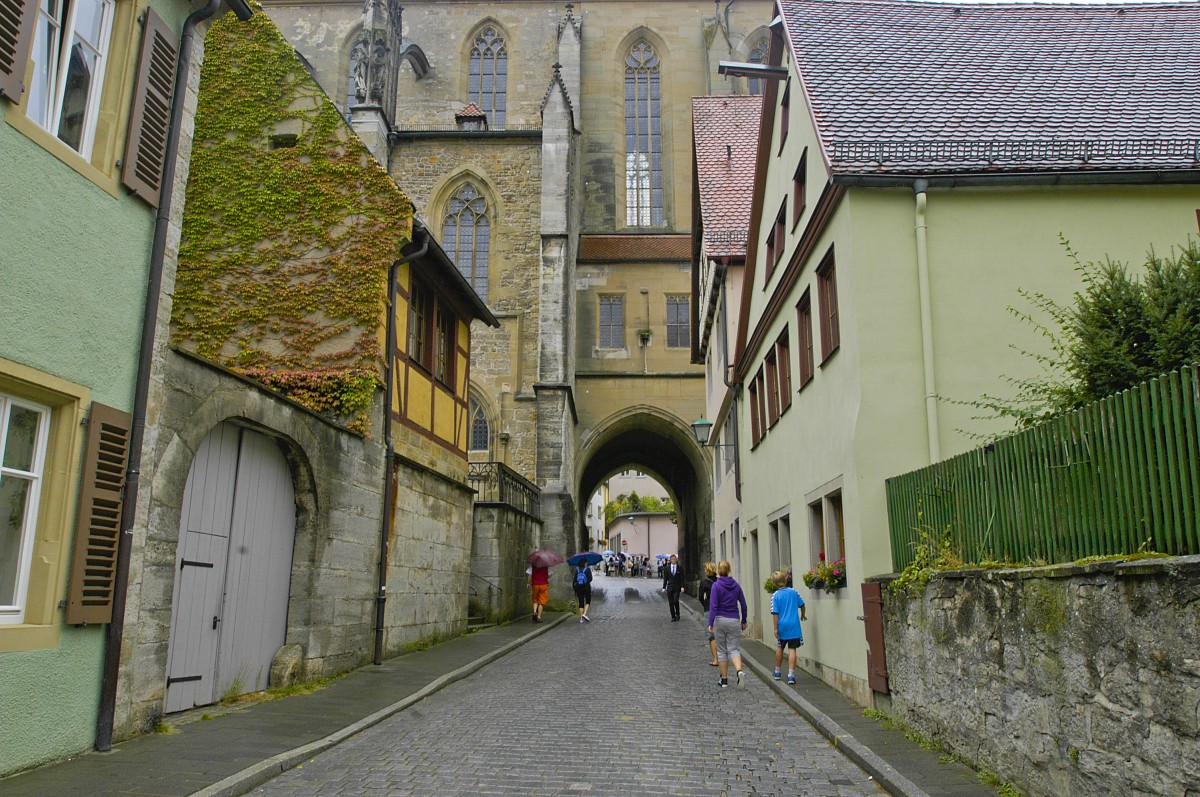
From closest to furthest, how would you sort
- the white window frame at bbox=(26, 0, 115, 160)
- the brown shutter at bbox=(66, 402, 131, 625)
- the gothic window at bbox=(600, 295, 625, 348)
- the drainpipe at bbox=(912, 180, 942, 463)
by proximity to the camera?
the white window frame at bbox=(26, 0, 115, 160) < the brown shutter at bbox=(66, 402, 131, 625) < the drainpipe at bbox=(912, 180, 942, 463) < the gothic window at bbox=(600, 295, 625, 348)

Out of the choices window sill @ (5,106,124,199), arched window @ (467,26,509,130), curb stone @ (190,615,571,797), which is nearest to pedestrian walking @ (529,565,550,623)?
curb stone @ (190,615,571,797)

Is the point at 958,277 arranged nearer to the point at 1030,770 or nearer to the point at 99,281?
the point at 1030,770

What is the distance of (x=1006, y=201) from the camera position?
983 centimetres

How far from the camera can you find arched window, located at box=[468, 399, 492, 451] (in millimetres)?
31664

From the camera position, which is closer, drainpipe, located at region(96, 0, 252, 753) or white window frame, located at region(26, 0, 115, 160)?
white window frame, located at region(26, 0, 115, 160)

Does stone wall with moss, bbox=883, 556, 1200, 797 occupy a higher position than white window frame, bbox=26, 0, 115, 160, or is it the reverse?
white window frame, bbox=26, 0, 115, 160

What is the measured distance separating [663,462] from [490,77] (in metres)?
18.4

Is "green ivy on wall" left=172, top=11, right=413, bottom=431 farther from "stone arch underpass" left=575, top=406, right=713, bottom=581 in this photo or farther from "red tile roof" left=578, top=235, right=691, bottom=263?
"red tile roof" left=578, top=235, right=691, bottom=263

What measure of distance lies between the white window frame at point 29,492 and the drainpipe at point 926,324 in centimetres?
731

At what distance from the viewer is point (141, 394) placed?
716 centimetres

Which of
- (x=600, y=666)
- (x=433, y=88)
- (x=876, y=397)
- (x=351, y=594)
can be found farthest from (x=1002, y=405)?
(x=433, y=88)

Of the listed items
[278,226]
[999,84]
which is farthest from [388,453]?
[999,84]

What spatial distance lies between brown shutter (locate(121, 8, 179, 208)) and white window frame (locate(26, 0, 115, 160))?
278 mm

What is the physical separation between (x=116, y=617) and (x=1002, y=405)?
7.80 metres
